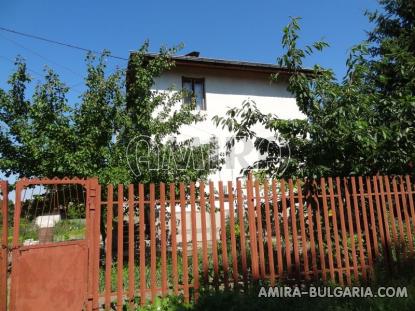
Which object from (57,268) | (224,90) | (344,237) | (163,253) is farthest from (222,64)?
(57,268)

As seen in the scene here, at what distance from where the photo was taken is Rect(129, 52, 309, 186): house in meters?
12.9

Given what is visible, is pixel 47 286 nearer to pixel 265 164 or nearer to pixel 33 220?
pixel 33 220

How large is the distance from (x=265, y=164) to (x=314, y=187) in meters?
1.21

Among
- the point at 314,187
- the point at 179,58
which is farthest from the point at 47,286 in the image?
the point at 179,58

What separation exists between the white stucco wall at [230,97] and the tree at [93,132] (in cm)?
341

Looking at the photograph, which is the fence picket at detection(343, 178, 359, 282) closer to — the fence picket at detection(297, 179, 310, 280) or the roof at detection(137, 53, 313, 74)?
the fence picket at detection(297, 179, 310, 280)

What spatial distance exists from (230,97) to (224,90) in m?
0.37

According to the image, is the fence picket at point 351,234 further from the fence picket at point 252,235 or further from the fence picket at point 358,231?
the fence picket at point 252,235

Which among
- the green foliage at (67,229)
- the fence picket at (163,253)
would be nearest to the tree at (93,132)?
the green foliage at (67,229)

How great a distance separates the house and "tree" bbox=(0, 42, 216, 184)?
337 centimetres

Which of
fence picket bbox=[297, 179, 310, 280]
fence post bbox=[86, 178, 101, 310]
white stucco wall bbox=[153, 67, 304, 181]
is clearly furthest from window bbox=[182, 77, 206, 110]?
fence post bbox=[86, 178, 101, 310]

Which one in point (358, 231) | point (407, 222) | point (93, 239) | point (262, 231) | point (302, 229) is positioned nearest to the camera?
point (93, 239)

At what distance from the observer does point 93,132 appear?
8.26 m

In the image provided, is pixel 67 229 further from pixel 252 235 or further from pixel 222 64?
pixel 222 64
